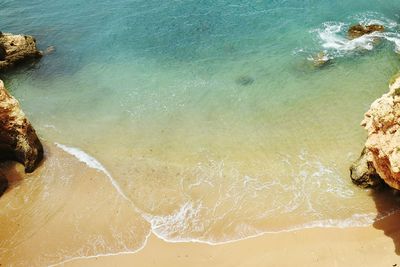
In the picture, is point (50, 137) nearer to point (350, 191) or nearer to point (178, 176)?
point (178, 176)

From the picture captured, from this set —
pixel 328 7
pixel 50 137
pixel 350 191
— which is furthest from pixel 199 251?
pixel 328 7

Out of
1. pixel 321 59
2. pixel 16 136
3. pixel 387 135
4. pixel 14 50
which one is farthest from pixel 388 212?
pixel 14 50

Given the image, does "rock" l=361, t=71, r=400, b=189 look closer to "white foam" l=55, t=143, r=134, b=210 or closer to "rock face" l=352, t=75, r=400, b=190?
"rock face" l=352, t=75, r=400, b=190

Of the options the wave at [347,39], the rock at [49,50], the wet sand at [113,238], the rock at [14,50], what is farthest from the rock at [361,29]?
the rock at [14,50]

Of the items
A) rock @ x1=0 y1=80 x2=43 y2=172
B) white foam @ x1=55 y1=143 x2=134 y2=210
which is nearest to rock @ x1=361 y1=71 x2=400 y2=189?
white foam @ x1=55 y1=143 x2=134 y2=210

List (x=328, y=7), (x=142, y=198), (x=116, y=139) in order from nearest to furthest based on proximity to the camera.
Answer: (x=142, y=198)
(x=116, y=139)
(x=328, y=7)

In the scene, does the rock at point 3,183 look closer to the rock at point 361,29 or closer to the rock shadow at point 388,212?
the rock shadow at point 388,212

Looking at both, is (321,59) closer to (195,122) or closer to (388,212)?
(195,122)
